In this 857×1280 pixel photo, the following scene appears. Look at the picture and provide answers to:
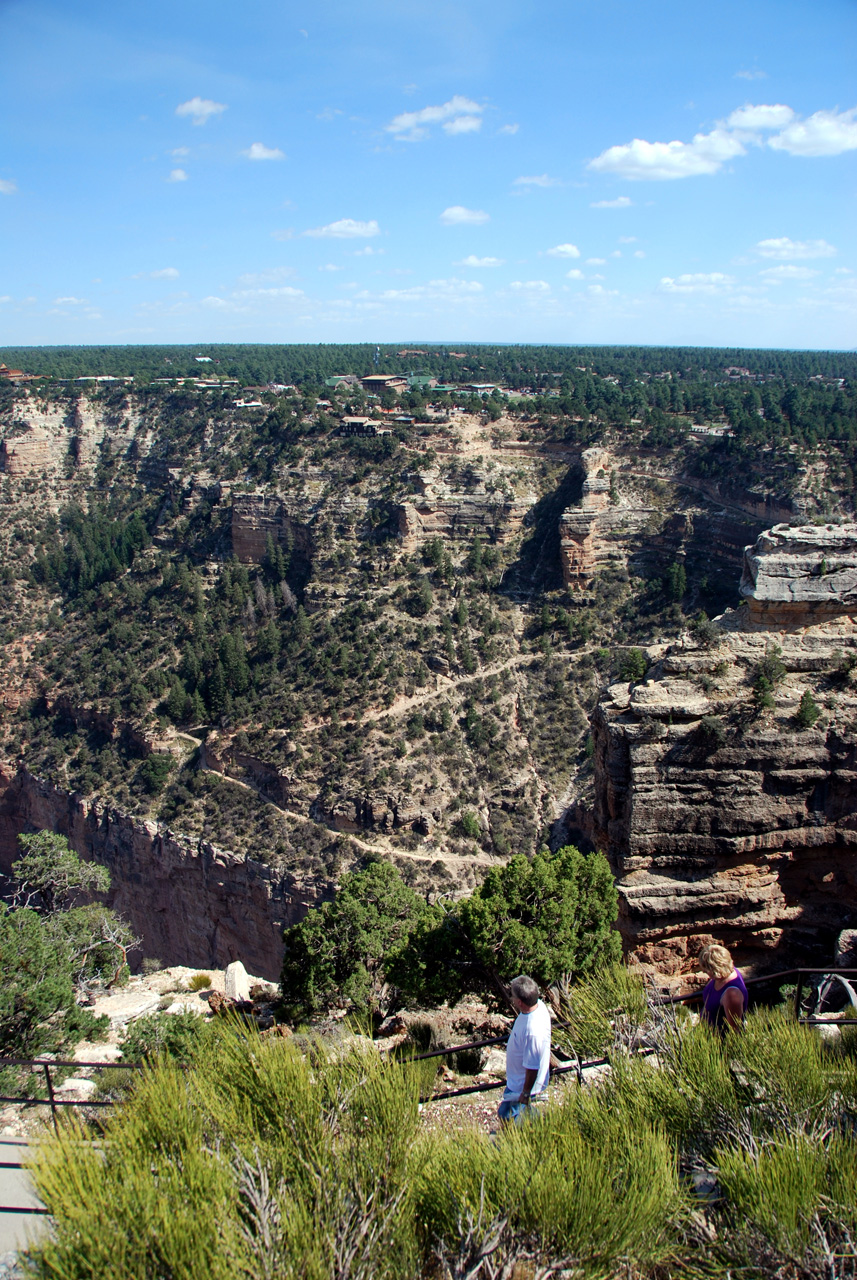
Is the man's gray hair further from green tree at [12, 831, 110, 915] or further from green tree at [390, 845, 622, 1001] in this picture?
green tree at [12, 831, 110, 915]

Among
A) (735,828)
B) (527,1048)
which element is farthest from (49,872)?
(527,1048)

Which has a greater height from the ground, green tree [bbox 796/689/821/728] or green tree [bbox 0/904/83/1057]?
green tree [bbox 796/689/821/728]

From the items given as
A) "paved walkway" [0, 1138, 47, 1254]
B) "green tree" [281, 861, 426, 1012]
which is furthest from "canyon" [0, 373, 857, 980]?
"paved walkway" [0, 1138, 47, 1254]

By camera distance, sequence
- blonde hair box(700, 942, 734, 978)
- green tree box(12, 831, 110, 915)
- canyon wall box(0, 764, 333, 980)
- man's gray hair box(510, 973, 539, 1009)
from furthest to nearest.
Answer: canyon wall box(0, 764, 333, 980) → green tree box(12, 831, 110, 915) → blonde hair box(700, 942, 734, 978) → man's gray hair box(510, 973, 539, 1009)

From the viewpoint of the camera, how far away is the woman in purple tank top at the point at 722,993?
7.80 m

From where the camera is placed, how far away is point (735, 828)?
15406 millimetres

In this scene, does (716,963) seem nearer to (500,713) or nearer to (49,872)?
(49,872)

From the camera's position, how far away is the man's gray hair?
24.1ft

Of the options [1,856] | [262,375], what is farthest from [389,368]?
[1,856]

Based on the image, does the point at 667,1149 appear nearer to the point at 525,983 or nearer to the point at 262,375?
the point at 525,983

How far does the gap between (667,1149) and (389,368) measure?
111 metres

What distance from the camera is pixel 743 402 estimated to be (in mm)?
63031

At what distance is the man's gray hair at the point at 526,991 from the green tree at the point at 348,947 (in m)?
10.8

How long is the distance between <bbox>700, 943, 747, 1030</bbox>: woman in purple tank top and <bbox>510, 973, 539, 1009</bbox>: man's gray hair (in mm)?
1860
